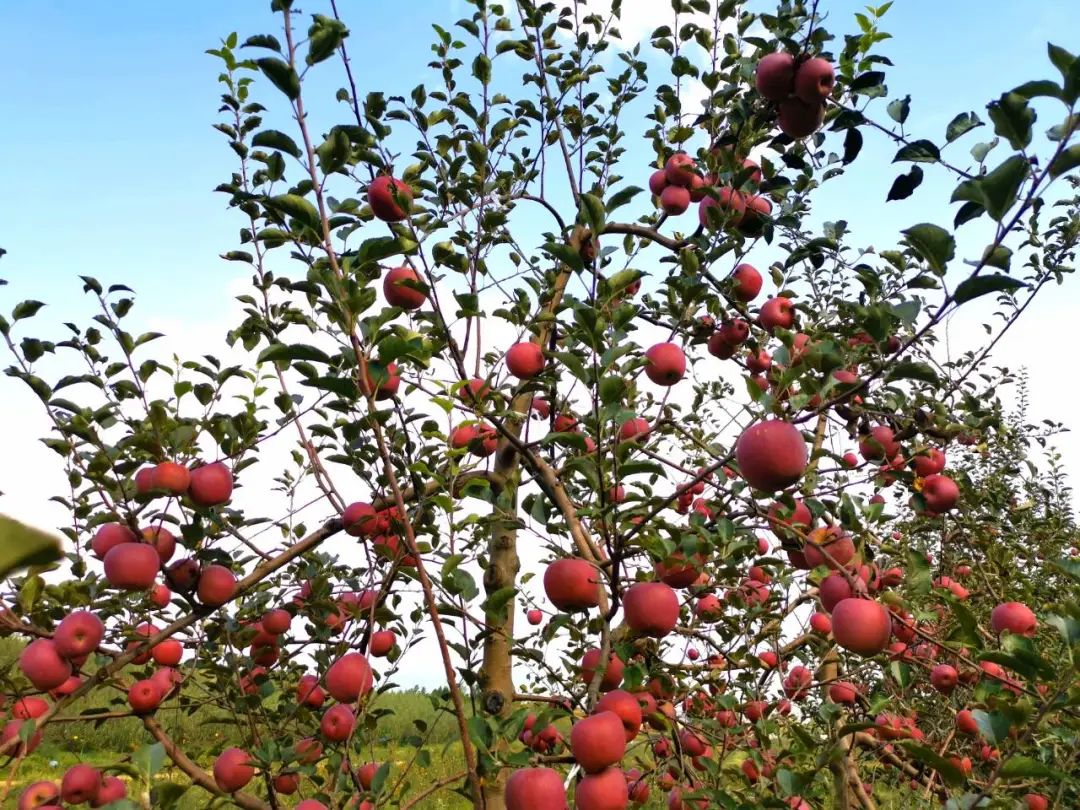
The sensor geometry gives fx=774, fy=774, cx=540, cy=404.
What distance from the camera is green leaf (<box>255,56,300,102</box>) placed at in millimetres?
1888

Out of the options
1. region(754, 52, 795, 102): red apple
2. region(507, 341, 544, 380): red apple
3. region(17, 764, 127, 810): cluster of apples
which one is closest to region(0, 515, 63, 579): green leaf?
region(754, 52, 795, 102): red apple

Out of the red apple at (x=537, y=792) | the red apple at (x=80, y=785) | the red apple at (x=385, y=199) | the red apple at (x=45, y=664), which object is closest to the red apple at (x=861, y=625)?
the red apple at (x=537, y=792)

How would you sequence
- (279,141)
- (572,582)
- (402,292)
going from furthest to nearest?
(402,292)
(572,582)
(279,141)

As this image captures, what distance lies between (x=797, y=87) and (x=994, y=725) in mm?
1708

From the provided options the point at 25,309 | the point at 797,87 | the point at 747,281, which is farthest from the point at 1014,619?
the point at 25,309

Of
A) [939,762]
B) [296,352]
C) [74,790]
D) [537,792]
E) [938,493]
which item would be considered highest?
[938,493]

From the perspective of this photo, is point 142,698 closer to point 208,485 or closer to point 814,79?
point 208,485

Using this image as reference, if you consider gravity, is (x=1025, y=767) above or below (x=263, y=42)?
below

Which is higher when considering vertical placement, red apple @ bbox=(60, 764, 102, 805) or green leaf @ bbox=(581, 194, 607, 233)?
green leaf @ bbox=(581, 194, 607, 233)

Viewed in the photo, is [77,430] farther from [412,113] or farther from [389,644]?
[412,113]

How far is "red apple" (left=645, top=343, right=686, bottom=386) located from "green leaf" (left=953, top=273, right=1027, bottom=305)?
3.35ft

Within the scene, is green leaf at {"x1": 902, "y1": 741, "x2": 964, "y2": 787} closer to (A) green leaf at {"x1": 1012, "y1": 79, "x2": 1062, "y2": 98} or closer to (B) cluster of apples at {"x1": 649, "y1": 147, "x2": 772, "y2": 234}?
(A) green leaf at {"x1": 1012, "y1": 79, "x2": 1062, "y2": 98}

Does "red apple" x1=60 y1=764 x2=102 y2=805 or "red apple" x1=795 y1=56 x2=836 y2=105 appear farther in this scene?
"red apple" x1=60 y1=764 x2=102 y2=805

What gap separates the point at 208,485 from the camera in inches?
114
